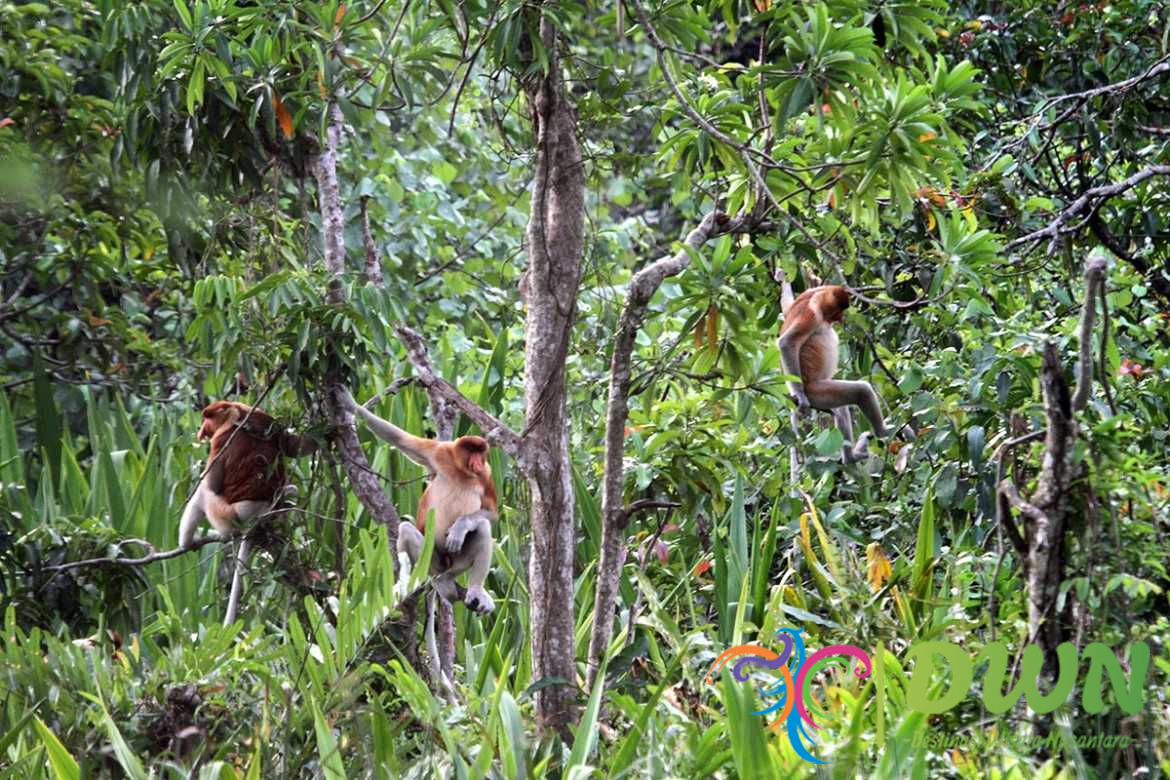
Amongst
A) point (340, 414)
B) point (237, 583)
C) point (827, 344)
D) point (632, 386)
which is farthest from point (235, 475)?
point (827, 344)

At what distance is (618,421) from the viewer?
11.8ft

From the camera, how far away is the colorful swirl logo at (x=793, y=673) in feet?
10.6

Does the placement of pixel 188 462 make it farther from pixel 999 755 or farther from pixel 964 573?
pixel 999 755

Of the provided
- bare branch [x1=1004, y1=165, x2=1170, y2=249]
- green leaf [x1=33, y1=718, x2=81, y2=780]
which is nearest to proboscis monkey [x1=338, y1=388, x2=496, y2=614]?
green leaf [x1=33, y1=718, x2=81, y2=780]

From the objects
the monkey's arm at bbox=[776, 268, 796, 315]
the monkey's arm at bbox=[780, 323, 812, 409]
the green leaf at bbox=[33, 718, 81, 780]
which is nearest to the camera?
the green leaf at bbox=[33, 718, 81, 780]

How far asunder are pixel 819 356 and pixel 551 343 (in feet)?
4.59

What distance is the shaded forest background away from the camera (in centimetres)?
326

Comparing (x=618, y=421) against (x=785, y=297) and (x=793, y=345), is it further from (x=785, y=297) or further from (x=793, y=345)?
(x=785, y=297)

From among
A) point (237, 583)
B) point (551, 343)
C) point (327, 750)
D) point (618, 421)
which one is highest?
point (551, 343)

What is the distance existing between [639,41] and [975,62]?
4384mm

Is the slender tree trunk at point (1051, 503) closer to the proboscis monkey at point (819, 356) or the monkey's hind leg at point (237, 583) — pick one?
the proboscis monkey at point (819, 356)

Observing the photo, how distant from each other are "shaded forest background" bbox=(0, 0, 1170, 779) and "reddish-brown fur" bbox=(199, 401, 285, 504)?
14 cm

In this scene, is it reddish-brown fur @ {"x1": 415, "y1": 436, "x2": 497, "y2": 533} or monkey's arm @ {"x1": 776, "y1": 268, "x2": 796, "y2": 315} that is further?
monkey's arm @ {"x1": 776, "y1": 268, "x2": 796, "y2": 315}

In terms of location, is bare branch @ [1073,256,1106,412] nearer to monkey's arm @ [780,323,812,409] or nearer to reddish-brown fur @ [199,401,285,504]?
monkey's arm @ [780,323,812,409]
